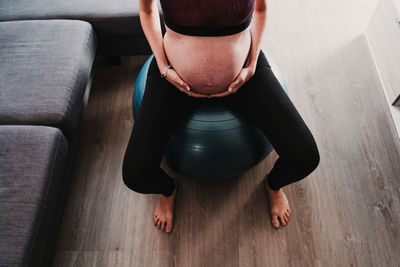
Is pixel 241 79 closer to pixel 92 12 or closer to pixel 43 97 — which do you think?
pixel 43 97

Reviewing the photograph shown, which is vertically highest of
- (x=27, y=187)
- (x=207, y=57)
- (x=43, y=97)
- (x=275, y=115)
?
(x=207, y=57)

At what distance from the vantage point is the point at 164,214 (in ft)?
4.30

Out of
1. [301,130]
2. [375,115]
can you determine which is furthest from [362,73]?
[301,130]

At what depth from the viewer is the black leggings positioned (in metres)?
1.00

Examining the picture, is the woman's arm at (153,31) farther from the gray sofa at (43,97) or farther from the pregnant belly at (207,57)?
the gray sofa at (43,97)

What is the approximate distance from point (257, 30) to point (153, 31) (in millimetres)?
397

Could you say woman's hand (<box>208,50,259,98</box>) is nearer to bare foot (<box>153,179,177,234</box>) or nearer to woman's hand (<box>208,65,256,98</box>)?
woman's hand (<box>208,65,256,98</box>)

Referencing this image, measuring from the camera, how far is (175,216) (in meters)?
1.35

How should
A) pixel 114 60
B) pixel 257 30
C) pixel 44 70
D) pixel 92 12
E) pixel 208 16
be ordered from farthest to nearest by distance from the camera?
pixel 114 60 < pixel 92 12 < pixel 44 70 < pixel 257 30 < pixel 208 16

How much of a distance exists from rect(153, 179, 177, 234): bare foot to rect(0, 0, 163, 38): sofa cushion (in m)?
0.91

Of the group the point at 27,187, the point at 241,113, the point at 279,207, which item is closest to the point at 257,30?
the point at 241,113

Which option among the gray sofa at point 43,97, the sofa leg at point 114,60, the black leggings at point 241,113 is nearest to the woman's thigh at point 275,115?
the black leggings at point 241,113

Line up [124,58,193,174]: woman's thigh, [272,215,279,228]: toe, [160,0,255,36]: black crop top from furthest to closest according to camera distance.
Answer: [272,215,279,228]: toe → [124,58,193,174]: woman's thigh → [160,0,255,36]: black crop top

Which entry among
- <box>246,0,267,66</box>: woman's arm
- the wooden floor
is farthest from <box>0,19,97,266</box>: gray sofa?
<box>246,0,267,66</box>: woman's arm
